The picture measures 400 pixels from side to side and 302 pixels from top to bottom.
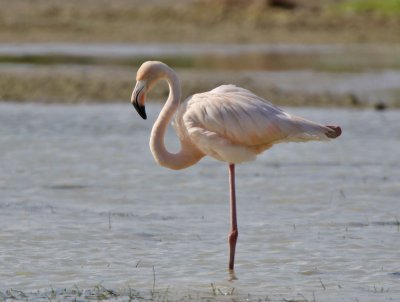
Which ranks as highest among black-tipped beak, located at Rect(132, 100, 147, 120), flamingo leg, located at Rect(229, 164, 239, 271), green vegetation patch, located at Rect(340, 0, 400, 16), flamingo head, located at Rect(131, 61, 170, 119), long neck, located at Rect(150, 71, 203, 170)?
flamingo head, located at Rect(131, 61, 170, 119)

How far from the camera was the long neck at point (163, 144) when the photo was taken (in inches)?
293

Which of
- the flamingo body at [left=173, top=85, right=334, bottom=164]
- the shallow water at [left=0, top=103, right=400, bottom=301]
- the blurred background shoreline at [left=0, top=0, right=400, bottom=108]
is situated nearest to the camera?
the shallow water at [left=0, top=103, right=400, bottom=301]

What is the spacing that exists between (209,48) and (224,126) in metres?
14.9

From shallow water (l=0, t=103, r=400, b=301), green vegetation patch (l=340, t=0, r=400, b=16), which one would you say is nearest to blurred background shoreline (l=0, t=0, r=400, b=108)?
green vegetation patch (l=340, t=0, r=400, b=16)

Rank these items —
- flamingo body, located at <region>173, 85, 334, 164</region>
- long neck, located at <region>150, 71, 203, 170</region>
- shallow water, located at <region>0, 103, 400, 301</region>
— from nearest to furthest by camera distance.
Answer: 1. shallow water, located at <region>0, 103, 400, 301</region>
2. flamingo body, located at <region>173, 85, 334, 164</region>
3. long neck, located at <region>150, 71, 203, 170</region>

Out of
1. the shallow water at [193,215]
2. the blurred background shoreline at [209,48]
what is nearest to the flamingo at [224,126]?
the shallow water at [193,215]

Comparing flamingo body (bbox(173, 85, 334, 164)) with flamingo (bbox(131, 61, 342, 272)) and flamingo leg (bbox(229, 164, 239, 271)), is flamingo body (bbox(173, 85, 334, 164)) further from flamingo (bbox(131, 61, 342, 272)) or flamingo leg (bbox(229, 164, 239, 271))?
flamingo leg (bbox(229, 164, 239, 271))

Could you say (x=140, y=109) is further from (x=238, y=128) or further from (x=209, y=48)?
(x=209, y=48)

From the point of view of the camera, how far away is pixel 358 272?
7.36 meters

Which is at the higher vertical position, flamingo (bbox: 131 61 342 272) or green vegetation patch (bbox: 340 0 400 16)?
flamingo (bbox: 131 61 342 272)

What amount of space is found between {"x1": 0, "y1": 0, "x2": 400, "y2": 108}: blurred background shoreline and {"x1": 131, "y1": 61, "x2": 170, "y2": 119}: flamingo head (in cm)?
811

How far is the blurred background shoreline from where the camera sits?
16.4 meters

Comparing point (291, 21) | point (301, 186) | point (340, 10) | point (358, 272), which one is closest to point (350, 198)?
point (301, 186)

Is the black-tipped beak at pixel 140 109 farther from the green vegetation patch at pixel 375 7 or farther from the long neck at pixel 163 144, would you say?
the green vegetation patch at pixel 375 7
